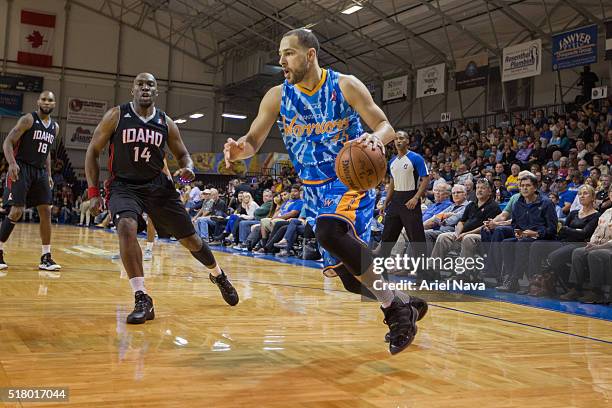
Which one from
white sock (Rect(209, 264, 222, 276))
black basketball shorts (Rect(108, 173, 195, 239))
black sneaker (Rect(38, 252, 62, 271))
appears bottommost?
black sneaker (Rect(38, 252, 62, 271))

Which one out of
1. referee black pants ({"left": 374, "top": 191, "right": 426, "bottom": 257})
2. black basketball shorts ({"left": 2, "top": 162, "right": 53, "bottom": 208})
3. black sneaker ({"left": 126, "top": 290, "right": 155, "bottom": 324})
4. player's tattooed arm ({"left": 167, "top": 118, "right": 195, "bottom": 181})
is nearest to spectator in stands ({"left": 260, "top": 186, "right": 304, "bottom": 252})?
Answer: referee black pants ({"left": 374, "top": 191, "right": 426, "bottom": 257})

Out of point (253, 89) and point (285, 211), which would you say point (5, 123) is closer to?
point (253, 89)

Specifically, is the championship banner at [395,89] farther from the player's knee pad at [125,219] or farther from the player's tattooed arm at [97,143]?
the player's knee pad at [125,219]

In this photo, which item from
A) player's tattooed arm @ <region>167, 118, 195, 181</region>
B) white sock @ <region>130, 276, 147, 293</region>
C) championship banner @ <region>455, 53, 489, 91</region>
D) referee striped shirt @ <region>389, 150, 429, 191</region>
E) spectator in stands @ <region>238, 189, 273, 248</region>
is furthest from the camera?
championship banner @ <region>455, 53, 489, 91</region>

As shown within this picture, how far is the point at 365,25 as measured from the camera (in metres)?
22.2

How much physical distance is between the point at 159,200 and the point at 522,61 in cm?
1524

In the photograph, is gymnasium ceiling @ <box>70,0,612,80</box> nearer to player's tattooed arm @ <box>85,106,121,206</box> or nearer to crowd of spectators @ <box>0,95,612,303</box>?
crowd of spectators @ <box>0,95,612,303</box>

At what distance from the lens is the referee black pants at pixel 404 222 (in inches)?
282

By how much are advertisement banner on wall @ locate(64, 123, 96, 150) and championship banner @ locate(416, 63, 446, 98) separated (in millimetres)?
14984

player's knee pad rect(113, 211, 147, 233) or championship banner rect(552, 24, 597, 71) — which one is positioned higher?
championship banner rect(552, 24, 597, 71)

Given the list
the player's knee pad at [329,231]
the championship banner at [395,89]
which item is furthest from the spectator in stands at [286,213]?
the championship banner at [395,89]

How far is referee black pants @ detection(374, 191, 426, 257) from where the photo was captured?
7160 mm

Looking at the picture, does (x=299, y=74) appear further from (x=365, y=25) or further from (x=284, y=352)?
(x=365, y=25)

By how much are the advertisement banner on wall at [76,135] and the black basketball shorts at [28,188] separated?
2219 centimetres
